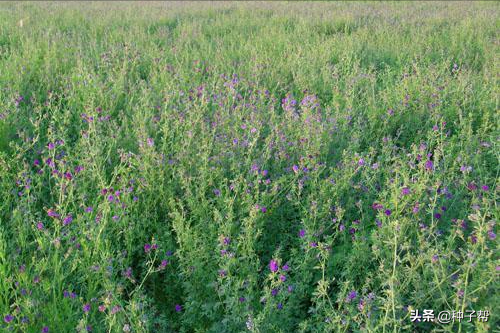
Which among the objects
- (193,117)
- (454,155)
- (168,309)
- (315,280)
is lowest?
(168,309)

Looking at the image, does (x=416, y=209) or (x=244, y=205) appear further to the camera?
(x=244, y=205)

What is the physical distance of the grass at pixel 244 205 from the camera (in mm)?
1671

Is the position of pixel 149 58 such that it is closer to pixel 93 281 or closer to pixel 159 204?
pixel 159 204

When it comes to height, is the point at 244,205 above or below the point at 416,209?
below

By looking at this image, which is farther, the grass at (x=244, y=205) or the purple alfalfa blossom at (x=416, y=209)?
the purple alfalfa blossom at (x=416, y=209)

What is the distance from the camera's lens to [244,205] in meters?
2.27

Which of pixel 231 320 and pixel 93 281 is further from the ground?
pixel 93 281

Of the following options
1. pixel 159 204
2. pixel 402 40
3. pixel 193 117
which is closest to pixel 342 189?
pixel 159 204

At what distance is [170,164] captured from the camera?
2420 millimetres

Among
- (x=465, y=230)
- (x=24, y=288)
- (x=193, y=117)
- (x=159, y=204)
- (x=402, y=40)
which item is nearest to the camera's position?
(x=24, y=288)

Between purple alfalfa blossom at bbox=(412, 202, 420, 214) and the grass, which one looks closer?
the grass

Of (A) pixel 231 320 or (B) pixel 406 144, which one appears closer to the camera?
(A) pixel 231 320

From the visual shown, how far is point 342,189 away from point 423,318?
826 millimetres

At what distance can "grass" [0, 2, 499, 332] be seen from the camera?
1671 millimetres
